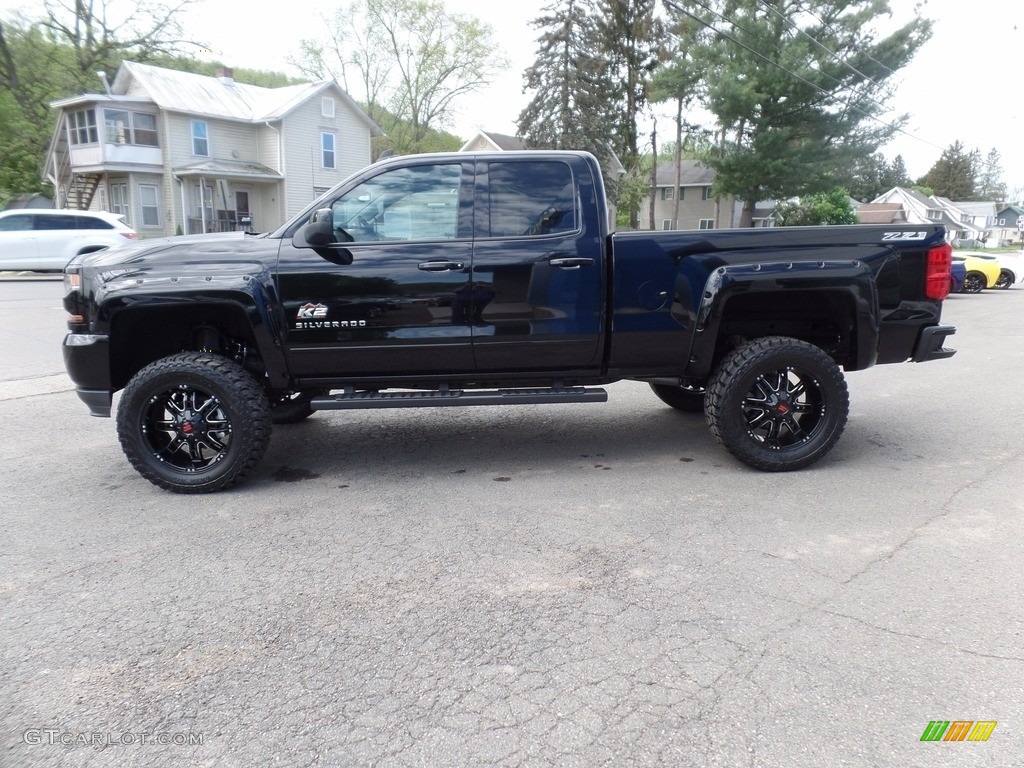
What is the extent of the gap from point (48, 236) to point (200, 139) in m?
15.1

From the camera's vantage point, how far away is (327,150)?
3684cm

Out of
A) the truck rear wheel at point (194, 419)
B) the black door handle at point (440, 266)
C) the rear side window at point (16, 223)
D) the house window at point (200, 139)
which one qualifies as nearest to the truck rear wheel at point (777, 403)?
the black door handle at point (440, 266)

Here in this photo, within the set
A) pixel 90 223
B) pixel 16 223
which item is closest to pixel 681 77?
pixel 90 223

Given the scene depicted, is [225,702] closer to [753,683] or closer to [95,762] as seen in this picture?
[95,762]

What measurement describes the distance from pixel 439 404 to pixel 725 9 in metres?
29.3

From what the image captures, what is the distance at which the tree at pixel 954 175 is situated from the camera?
110m

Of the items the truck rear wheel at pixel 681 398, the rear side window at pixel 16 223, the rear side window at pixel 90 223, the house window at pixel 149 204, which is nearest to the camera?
the truck rear wheel at pixel 681 398

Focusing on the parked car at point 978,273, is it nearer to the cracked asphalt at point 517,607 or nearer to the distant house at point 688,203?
the cracked asphalt at point 517,607

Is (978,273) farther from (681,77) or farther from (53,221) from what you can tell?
(53,221)

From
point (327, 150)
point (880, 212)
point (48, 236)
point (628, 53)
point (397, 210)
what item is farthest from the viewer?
point (880, 212)

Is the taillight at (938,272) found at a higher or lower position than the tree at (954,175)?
lower

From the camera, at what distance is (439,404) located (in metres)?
4.89

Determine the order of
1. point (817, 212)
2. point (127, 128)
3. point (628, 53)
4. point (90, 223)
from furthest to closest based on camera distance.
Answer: point (817, 212) → point (628, 53) → point (127, 128) → point (90, 223)

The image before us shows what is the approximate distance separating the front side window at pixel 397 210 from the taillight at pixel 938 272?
10.2 feet
